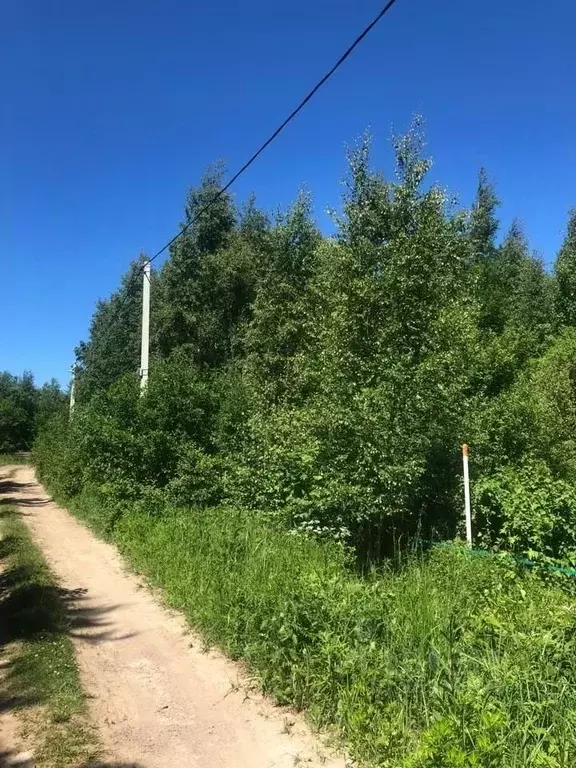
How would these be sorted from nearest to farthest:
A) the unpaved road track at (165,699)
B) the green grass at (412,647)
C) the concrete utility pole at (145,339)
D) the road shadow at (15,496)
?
1. the green grass at (412,647)
2. the unpaved road track at (165,699)
3. the concrete utility pole at (145,339)
4. the road shadow at (15,496)

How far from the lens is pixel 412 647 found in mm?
4418

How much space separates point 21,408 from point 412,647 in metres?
69.3

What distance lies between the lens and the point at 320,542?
8.09 metres

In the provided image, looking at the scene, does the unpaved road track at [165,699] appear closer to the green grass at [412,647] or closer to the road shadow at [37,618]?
the road shadow at [37,618]

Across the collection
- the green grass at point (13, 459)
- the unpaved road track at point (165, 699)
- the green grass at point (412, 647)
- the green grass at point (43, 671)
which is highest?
the green grass at point (13, 459)

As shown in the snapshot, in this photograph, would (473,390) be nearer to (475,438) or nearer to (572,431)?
(475,438)

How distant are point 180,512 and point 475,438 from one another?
532cm

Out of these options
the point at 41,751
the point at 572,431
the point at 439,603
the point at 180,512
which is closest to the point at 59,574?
the point at 180,512

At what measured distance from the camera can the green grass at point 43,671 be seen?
13.6 feet

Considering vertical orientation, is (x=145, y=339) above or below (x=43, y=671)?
above

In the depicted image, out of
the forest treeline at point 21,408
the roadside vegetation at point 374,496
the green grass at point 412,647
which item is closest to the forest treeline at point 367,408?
the roadside vegetation at point 374,496

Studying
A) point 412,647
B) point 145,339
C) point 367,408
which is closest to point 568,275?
point 145,339

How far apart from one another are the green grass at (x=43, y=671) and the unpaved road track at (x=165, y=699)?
0.44ft

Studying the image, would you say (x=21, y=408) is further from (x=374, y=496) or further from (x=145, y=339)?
(x=374, y=496)
